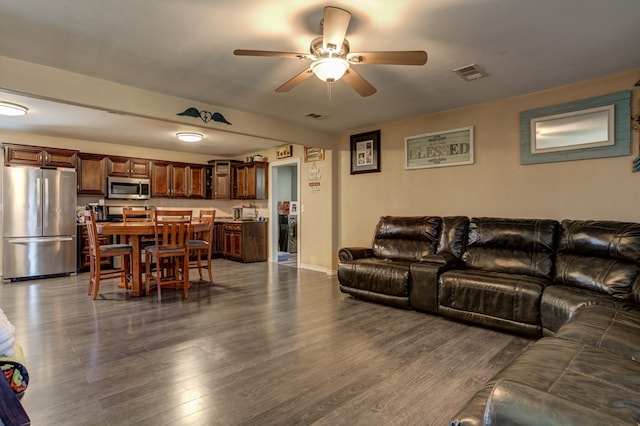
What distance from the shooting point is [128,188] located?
6.42m

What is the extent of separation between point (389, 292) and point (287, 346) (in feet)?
4.65

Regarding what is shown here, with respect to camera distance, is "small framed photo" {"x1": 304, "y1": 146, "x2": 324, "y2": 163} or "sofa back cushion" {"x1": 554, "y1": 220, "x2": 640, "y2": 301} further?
"small framed photo" {"x1": 304, "y1": 146, "x2": 324, "y2": 163}

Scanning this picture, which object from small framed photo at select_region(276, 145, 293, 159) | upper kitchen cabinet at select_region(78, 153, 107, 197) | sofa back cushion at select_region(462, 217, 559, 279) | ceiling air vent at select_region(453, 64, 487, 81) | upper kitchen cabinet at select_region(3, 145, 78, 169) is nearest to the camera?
ceiling air vent at select_region(453, 64, 487, 81)

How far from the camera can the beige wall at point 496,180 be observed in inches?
126

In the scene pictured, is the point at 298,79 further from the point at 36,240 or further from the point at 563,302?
the point at 36,240

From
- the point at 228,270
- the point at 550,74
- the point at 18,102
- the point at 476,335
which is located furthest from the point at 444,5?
the point at 228,270

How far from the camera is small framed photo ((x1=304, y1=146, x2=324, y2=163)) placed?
578cm

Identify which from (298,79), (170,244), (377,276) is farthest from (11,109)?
(377,276)

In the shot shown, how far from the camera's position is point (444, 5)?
209cm

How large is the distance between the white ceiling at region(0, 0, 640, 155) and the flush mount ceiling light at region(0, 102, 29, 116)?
0.18m

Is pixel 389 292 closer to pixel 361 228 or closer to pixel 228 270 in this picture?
pixel 361 228

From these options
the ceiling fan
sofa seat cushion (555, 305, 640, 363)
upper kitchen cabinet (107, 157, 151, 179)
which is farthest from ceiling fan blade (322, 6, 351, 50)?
upper kitchen cabinet (107, 157, 151, 179)

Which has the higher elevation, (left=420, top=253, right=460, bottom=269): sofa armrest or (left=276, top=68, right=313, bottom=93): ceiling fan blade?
(left=276, top=68, right=313, bottom=93): ceiling fan blade

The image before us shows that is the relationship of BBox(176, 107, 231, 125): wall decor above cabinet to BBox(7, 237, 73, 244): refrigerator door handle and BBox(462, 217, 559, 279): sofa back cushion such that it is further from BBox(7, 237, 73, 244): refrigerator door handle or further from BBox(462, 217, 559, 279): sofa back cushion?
BBox(7, 237, 73, 244): refrigerator door handle
